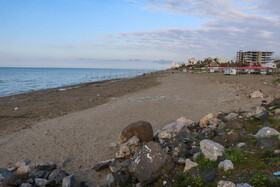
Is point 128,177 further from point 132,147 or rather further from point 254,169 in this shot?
point 254,169

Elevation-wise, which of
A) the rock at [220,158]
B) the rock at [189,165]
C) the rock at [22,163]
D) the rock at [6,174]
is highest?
the rock at [220,158]

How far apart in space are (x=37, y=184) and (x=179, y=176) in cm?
400

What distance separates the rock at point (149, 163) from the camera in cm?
547

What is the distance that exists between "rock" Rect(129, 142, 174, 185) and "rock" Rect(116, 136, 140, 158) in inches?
56.2

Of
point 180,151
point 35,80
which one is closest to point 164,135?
point 180,151

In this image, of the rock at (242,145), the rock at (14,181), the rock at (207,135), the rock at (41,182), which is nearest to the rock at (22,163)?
the rock at (14,181)

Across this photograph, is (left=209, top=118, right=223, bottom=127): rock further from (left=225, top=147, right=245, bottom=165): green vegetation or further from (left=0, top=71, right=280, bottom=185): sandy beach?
(left=225, top=147, right=245, bottom=165): green vegetation

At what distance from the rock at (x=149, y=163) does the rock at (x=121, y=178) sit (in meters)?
0.19

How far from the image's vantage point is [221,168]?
204 inches

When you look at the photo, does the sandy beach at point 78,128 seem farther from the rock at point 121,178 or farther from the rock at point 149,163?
the rock at point 149,163

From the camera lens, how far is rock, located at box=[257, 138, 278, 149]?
5991 millimetres

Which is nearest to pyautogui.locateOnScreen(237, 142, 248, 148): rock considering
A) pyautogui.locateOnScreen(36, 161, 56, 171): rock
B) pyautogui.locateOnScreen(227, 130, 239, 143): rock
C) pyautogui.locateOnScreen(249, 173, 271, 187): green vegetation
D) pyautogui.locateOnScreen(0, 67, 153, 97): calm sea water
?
pyautogui.locateOnScreen(227, 130, 239, 143): rock

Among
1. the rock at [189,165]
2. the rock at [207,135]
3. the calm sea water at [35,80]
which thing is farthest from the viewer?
the calm sea water at [35,80]

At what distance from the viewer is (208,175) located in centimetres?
486
